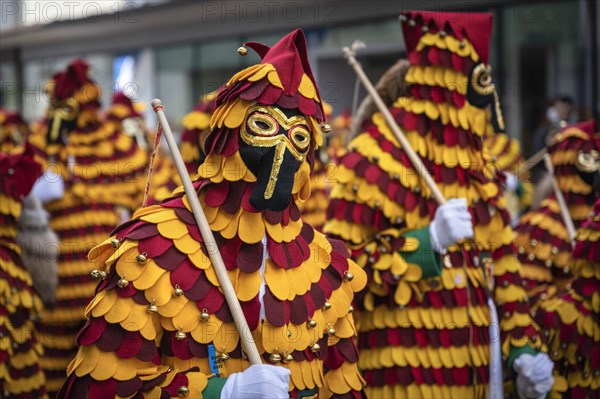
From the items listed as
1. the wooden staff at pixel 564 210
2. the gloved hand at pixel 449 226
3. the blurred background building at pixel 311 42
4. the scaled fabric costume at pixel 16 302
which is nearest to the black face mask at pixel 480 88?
the gloved hand at pixel 449 226

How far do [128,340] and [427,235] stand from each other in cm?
169

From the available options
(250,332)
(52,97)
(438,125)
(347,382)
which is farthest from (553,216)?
(52,97)

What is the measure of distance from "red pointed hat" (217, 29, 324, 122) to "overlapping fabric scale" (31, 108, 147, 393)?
3765 millimetres

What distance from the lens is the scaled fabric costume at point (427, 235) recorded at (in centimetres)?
410

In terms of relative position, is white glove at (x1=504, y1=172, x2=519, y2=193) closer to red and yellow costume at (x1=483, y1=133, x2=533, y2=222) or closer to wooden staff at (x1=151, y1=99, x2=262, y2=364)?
red and yellow costume at (x1=483, y1=133, x2=533, y2=222)

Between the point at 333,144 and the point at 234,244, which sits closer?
the point at 234,244

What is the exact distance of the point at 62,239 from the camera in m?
6.52

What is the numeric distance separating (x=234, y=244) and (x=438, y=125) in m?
1.70

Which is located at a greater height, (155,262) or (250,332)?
(155,262)

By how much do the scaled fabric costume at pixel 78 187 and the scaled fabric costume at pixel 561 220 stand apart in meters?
3.05

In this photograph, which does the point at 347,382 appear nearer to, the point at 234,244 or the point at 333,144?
the point at 234,244

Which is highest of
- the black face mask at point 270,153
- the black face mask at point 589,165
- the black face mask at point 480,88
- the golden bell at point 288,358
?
the black face mask at point 480,88

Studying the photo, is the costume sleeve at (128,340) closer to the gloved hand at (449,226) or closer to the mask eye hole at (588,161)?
the gloved hand at (449,226)

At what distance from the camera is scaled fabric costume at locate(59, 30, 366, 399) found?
277cm
